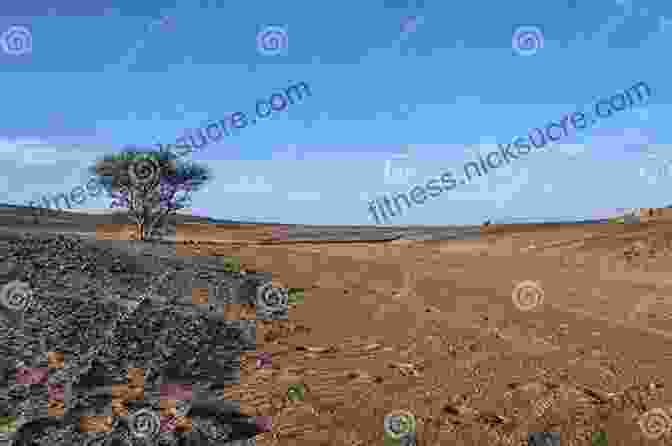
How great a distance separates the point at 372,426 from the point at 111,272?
8803mm

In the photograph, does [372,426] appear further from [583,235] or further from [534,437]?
[583,235]
